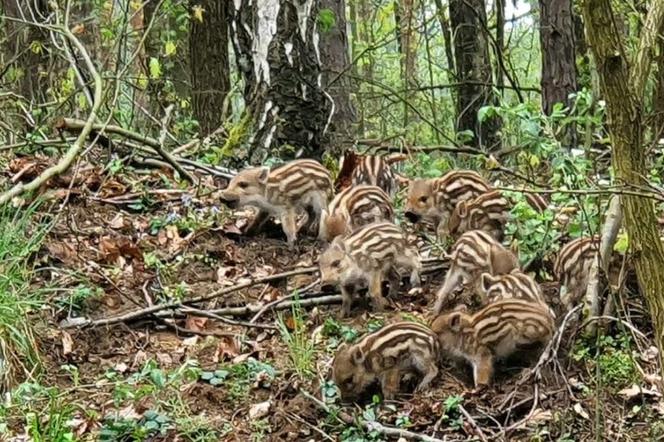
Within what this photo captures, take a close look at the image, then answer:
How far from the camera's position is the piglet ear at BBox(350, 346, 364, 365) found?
5637mm

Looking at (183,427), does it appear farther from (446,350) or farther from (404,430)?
(446,350)

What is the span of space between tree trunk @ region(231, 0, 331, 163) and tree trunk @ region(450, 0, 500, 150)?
510cm

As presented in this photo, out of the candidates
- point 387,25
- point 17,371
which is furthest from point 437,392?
point 387,25

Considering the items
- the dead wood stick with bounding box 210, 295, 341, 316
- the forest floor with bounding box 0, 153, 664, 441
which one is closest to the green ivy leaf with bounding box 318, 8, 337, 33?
the forest floor with bounding box 0, 153, 664, 441

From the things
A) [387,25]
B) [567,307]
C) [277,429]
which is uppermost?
[387,25]

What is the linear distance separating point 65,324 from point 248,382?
136cm

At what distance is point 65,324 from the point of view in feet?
21.0

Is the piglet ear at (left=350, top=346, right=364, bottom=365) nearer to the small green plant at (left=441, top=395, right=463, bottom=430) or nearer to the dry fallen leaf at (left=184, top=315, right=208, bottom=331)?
the small green plant at (left=441, top=395, right=463, bottom=430)

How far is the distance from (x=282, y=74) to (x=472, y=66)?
6.22m

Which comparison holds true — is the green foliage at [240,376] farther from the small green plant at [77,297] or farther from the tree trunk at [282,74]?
the tree trunk at [282,74]

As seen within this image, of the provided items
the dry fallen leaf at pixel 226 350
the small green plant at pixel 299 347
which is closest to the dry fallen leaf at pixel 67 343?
the dry fallen leaf at pixel 226 350

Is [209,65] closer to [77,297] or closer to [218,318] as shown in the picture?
[77,297]

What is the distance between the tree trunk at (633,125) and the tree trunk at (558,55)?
6338 millimetres

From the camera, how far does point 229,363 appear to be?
6.15 metres
